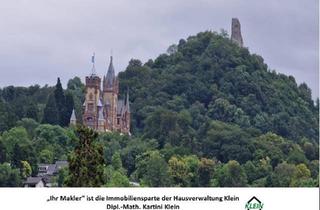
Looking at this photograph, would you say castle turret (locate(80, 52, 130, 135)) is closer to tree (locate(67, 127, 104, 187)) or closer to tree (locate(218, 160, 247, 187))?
tree (locate(218, 160, 247, 187))

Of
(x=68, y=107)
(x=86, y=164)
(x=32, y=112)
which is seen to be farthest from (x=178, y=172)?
(x=86, y=164)

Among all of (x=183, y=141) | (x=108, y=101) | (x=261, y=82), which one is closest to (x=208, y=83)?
(x=261, y=82)

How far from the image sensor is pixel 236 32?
346ft

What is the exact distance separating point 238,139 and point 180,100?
17.4 metres

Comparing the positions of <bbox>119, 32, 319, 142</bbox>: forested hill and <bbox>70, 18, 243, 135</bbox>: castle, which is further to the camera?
<bbox>119, 32, 319, 142</bbox>: forested hill

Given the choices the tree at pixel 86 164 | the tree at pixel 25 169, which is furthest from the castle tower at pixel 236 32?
the tree at pixel 86 164

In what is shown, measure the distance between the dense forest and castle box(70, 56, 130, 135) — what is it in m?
0.97

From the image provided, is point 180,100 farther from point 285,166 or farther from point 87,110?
point 285,166

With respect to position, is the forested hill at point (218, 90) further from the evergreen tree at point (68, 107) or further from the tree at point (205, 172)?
the tree at point (205, 172)

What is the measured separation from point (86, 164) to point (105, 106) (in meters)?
60.1

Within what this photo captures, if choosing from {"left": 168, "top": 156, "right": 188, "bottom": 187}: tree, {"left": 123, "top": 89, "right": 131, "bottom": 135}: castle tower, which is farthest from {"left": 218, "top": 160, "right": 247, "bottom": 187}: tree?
{"left": 123, "top": 89, "right": 131, "bottom": 135}: castle tower

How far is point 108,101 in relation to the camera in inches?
3460

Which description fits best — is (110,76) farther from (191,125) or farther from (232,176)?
(232,176)

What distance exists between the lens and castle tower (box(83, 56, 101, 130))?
83581 mm
